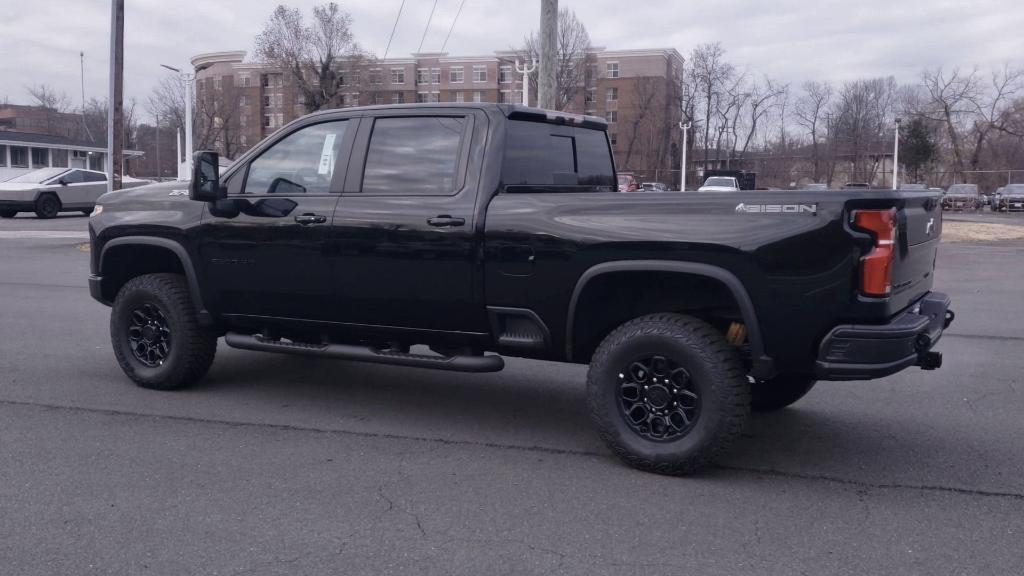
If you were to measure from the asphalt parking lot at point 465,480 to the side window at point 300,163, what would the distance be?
1.49m

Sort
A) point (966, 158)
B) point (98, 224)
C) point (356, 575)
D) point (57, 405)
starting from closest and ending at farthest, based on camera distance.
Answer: point (356, 575), point (57, 405), point (98, 224), point (966, 158)

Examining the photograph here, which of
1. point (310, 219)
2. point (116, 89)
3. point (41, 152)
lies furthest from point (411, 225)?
point (41, 152)

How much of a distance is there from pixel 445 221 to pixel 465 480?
4.97 feet

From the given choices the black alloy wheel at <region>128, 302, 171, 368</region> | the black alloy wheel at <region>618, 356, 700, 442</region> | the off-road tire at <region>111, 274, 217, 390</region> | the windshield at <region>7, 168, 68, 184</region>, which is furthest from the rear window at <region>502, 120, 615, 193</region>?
the windshield at <region>7, 168, 68, 184</region>

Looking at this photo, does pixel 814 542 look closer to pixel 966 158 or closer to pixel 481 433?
pixel 481 433

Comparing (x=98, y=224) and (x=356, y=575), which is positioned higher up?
(x=98, y=224)

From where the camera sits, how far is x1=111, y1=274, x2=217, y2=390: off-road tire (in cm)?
653

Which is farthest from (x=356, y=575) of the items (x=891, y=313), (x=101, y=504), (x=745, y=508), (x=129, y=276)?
(x=129, y=276)

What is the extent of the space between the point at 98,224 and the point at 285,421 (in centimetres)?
219

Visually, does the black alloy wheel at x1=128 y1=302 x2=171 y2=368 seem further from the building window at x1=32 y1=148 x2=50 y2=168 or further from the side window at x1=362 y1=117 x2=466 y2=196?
the building window at x1=32 y1=148 x2=50 y2=168

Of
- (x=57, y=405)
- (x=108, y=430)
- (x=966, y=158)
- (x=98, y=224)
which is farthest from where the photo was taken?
(x=966, y=158)

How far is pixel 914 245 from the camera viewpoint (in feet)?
16.1

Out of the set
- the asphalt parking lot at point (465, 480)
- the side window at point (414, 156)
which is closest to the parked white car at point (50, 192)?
the asphalt parking lot at point (465, 480)

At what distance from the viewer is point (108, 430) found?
5.71 meters
